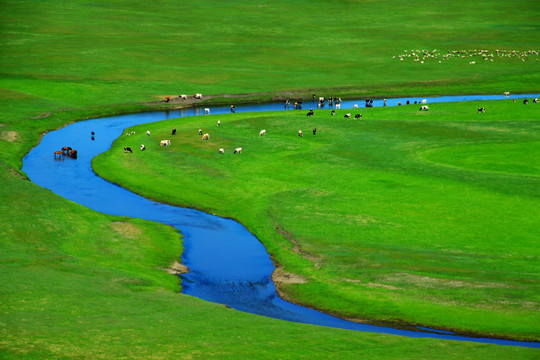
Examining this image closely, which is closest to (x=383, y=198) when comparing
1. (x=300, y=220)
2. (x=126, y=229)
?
(x=300, y=220)

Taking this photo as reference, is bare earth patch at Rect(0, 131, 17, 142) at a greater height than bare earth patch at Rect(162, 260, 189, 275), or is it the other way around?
bare earth patch at Rect(0, 131, 17, 142)

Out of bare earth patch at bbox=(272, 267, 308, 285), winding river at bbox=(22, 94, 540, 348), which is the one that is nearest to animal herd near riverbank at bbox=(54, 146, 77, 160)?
winding river at bbox=(22, 94, 540, 348)

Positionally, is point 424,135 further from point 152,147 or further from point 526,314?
point 526,314

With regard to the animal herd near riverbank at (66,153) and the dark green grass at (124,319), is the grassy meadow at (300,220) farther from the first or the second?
the animal herd near riverbank at (66,153)

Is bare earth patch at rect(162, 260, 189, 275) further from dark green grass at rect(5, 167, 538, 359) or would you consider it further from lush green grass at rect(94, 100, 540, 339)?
lush green grass at rect(94, 100, 540, 339)

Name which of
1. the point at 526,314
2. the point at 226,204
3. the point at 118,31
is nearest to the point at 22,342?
the point at 526,314

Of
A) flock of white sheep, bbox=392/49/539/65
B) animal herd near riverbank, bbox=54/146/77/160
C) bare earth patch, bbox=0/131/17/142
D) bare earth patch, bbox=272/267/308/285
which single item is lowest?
bare earth patch, bbox=272/267/308/285
